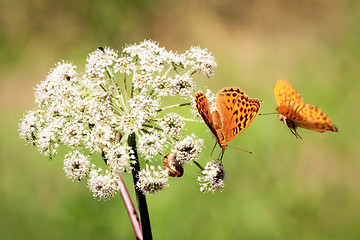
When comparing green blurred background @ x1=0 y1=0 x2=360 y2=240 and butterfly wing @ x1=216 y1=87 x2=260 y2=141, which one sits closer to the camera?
butterfly wing @ x1=216 y1=87 x2=260 y2=141

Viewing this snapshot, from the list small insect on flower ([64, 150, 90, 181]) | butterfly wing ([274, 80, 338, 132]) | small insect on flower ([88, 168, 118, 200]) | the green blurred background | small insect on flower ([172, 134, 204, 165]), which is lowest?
butterfly wing ([274, 80, 338, 132])

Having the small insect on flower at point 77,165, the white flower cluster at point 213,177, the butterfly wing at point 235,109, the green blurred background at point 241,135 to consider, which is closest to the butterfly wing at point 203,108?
the butterfly wing at point 235,109

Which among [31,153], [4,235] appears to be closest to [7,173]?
[31,153]

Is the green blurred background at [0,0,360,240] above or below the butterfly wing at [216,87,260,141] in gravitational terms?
above

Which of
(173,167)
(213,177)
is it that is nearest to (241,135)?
(213,177)

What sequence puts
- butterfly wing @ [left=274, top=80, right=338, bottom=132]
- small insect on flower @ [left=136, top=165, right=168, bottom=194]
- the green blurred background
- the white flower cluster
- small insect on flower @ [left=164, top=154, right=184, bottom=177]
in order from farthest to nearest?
the green blurred background < the white flower cluster < small insect on flower @ [left=164, top=154, right=184, bottom=177] < small insect on flower @ [left=136, top=165, right=168, bottom=194] < butterfly wing @ [left=274, top=80, right=338, bottom=132]

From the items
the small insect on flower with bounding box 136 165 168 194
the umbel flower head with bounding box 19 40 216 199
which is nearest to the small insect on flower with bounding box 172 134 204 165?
the umbel flower head with bounding box 19 40 216 199

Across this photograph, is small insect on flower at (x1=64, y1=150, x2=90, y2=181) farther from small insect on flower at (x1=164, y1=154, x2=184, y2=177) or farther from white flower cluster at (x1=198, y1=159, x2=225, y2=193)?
white flower cluster at (x1=198, y1=159, x2=225, y2=193)

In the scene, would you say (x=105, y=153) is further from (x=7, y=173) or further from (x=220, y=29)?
(x=220, y=29)
